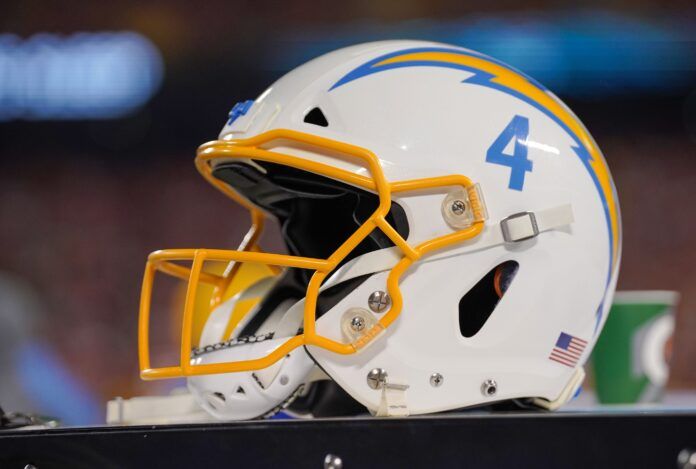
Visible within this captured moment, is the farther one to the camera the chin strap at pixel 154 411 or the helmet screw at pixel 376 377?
the chin strap at pixel 154 411

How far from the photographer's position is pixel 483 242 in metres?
1.03

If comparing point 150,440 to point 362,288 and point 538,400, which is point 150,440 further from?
point 538,400

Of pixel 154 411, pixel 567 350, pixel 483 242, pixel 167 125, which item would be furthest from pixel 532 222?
pixel 167 125

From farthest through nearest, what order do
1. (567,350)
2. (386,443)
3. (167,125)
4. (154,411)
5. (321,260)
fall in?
(167,125) < (154,411) < (567,350) < (321,260) < (386,443)

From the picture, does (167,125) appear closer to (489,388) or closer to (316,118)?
(316,118)

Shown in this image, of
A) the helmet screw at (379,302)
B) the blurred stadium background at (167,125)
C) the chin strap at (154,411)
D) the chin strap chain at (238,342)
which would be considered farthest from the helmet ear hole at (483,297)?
the blurred stadium background at (167,125)

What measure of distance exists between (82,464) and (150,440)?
0.25 feet

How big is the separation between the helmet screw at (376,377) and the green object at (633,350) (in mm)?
808

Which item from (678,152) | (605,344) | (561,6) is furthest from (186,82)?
(605,344)

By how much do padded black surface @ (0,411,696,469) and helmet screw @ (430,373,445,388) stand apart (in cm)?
15

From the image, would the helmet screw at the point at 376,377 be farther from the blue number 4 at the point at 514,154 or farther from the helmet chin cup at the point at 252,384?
the blue number 4 at the point at 514,154

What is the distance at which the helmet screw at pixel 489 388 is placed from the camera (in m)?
1.04

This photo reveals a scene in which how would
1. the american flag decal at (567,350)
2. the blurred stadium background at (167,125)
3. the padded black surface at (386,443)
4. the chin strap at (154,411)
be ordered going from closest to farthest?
the padded black surface at (386,443) < the american flag decal at (567,350) < the chin strap at (154,411) < the blurred stadium background at (167,125)

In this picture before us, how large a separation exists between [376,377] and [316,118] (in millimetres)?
319
